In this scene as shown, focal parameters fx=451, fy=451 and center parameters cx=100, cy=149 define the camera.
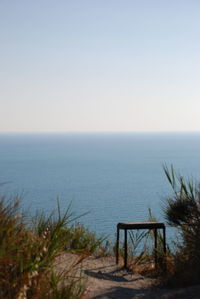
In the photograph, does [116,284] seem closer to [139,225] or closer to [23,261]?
[139,225]

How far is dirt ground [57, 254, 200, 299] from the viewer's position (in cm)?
586

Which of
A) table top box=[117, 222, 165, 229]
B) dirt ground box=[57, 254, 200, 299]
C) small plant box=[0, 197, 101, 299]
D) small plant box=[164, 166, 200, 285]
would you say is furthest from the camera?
table top box=[117, 222, 165, 229]

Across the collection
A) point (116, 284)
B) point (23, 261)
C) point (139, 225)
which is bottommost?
point (116, 284)

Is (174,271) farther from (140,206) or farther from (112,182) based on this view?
(112,182)

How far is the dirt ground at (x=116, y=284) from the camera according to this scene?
231 inches

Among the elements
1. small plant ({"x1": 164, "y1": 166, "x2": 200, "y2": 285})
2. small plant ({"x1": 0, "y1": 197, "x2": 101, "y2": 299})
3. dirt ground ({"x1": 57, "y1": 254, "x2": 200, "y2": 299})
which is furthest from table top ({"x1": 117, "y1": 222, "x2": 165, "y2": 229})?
small plant ({"x1": 0, "y1": 197, "x2": 101, "y2": 299})

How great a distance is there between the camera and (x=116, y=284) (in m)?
6.75

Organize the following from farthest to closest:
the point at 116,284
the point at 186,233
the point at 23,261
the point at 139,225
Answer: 1. the point at 139,225
2. the point at 186,233
3. the point at 116,284
4. the point at 23,261

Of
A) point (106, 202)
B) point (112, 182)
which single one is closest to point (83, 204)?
point (106, 202)

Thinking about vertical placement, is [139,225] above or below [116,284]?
above

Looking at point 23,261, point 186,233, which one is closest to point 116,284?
point 186,233

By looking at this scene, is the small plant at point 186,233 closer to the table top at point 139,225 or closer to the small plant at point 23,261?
the table top at point 139,225

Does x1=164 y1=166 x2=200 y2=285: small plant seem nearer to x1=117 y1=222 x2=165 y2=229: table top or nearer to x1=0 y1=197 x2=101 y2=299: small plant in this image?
x1=117 y1=222 x2=165 y2=229: table top

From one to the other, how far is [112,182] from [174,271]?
8440cm
